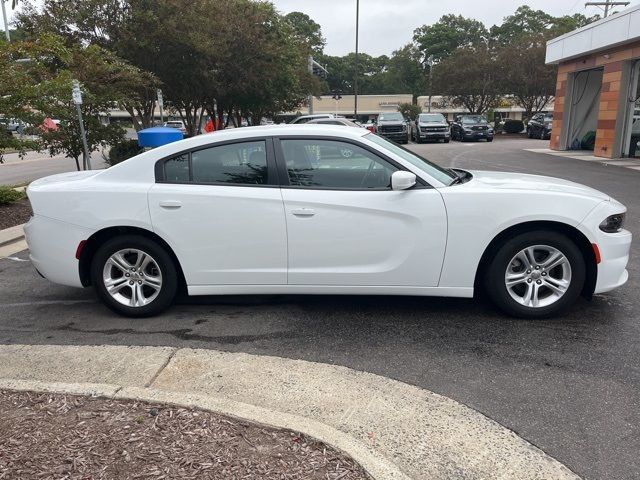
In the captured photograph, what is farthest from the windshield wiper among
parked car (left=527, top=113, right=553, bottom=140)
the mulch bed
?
parked car (left=527, top=113, right=553, bottom=140)

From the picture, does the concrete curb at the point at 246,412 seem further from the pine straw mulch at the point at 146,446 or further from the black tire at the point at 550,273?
the black tire at the point at 550,273

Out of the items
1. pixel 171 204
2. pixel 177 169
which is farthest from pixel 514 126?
pixel 171 204

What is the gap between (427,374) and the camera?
3.56 metres

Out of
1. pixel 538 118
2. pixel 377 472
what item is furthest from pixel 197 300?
pixel 538 118

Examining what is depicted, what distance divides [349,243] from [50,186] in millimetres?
2611

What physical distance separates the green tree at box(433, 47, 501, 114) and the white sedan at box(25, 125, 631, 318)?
42128 mm

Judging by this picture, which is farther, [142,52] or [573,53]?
[573,53]

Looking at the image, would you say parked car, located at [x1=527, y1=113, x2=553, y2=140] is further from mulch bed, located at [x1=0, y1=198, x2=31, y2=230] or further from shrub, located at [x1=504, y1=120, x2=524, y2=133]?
A: mulch bed, located at [x1=0, y1=198, x2=31, y2=230]

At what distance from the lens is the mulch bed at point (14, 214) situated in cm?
894

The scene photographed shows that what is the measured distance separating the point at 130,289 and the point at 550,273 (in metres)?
3.51

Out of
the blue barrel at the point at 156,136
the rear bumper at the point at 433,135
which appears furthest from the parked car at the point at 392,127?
the blue barrel at the point at 156,136

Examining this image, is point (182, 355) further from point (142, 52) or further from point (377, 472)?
point (142, 52)

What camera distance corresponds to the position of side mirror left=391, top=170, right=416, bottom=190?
4.10 metres

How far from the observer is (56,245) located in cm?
454
